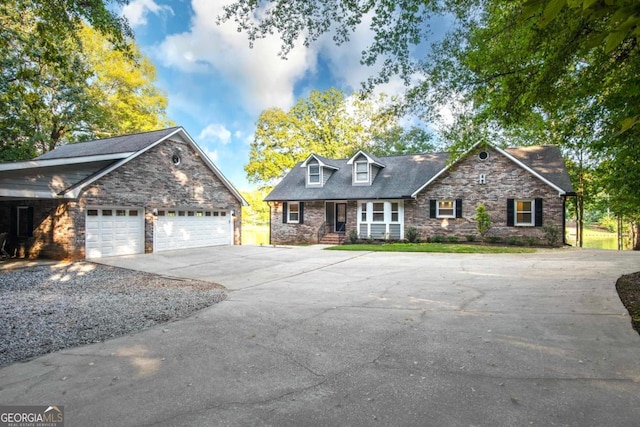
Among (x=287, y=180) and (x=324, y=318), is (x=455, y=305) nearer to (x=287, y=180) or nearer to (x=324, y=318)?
(x=324, y=318)

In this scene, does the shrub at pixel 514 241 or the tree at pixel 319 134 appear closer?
the shrub at pixel 514 241

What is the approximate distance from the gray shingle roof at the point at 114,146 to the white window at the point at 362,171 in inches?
446

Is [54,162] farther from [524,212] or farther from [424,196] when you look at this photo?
[524,212]

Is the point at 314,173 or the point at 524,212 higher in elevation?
the point at 314,173

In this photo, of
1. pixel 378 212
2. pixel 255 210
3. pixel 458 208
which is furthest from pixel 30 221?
pixel 255 210

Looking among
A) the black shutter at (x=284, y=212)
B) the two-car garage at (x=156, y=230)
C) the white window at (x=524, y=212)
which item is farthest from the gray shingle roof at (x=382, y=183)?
the two-car garage at (x=156, y=230)

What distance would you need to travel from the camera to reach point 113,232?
47.8 feet

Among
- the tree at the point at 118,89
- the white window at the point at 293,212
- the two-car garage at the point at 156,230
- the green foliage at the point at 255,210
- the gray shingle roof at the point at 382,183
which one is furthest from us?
the green foliage at the point at 255,210

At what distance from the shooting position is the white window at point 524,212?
18.5 metres

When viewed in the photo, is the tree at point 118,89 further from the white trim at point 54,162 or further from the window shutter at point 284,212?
the window shutter at point 284,212

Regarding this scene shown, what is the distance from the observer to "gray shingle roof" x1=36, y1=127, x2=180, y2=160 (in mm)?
15969

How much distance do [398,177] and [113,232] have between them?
16138mm

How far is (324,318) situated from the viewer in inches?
224

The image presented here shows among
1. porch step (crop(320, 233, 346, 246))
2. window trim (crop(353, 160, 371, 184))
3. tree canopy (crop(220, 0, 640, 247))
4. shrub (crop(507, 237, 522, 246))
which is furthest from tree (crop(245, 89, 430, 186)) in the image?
tree canopy (crop(220, 0, 640, 247))
